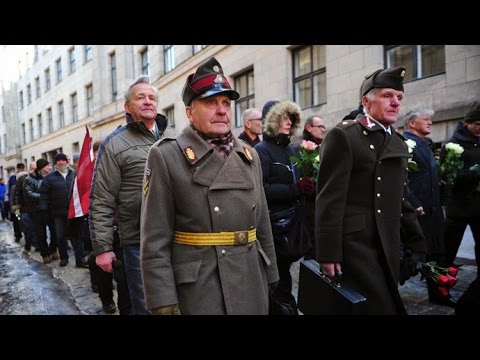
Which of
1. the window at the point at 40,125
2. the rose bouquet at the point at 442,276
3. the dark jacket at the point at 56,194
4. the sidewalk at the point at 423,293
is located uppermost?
the window at the point at 40,125

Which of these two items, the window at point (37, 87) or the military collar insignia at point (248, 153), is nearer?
the military collar insignia at point (248, 153)

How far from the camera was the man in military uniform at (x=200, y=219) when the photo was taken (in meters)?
2.07

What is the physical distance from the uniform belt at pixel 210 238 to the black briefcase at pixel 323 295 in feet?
2.62

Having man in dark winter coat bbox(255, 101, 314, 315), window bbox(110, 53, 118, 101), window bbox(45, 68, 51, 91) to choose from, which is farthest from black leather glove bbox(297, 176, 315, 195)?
window bbox(45, 68, 51, 91)

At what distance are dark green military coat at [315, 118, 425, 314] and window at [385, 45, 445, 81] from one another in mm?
6887

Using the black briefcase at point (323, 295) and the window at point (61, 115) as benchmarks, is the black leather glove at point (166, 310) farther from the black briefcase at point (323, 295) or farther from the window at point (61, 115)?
the window at point (61, 115)

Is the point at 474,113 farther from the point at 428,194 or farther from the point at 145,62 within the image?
the point at 145,62

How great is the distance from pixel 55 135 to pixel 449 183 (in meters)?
33.6

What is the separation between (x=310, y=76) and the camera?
11906mm

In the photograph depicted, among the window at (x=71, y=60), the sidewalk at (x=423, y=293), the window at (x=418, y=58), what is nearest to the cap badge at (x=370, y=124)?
the sidewalk at (x=423, y=293)
